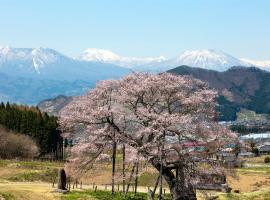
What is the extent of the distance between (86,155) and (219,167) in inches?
550

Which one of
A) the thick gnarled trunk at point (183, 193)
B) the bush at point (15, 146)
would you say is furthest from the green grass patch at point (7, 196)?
the bush at point (15, 146)

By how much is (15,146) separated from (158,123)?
74780mm

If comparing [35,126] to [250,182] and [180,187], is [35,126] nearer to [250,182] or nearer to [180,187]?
[250,182]

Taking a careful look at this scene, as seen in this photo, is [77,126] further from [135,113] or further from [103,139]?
[135,113]

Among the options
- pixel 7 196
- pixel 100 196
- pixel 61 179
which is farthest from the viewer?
pixel 61 179

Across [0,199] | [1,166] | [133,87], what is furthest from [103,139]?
[1,166]

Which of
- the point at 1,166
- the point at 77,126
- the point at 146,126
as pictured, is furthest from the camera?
the point at 1,166

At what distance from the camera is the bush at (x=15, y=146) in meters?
108

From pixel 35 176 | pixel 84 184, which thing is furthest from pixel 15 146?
pixel 84 184

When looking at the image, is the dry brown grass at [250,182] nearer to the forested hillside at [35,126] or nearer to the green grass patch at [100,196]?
the green grass patch at [100,196]

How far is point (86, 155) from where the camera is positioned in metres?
49.0

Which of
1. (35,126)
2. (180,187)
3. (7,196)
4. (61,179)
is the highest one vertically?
(35,126)

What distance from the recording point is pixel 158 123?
43.4 meters

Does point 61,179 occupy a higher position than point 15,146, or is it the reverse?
point 15,146
